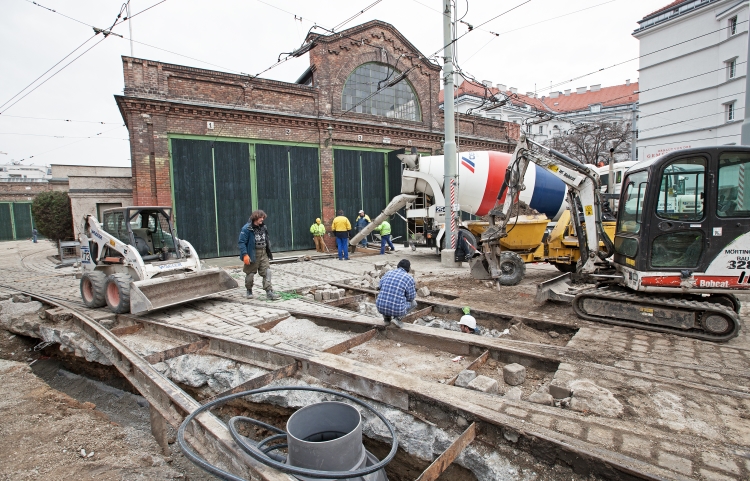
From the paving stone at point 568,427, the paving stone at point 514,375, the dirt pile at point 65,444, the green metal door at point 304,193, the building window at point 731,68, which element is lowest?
the dirt pile at point 65,444

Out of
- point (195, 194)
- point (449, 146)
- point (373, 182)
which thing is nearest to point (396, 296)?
point (449, 146)

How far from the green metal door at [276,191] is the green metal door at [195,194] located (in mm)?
1834

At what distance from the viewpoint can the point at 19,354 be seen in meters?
6.68

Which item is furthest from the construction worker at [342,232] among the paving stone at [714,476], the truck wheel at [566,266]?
the paving stone at [714,476]

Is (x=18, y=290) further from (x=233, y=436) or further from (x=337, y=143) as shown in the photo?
(x=337, y=143)

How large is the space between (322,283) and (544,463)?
7256 mm

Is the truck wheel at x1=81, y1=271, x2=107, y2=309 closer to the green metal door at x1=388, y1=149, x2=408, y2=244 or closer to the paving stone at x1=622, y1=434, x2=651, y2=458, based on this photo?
the paving stone at x1=622, y1=434, x2=651, y2=458

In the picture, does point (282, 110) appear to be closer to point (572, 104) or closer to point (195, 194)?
point (195, 194)

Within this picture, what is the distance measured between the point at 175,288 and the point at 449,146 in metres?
8.22

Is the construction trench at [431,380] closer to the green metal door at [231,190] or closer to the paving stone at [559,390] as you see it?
the paving stone at [559,390]

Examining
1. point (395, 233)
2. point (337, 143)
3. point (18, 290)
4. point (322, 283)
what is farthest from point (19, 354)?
point (395, 233)

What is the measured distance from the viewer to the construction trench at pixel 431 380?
2834 millimetres

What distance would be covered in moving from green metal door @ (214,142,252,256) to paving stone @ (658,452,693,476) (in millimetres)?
13863


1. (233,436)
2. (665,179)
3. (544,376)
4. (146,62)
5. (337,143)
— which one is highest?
(146,62)
